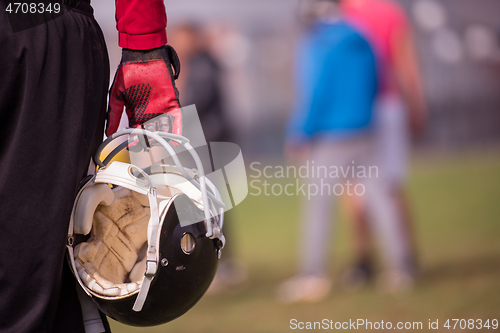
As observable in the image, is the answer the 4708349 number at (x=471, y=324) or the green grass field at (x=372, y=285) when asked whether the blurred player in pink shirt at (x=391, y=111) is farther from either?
the 4708349 number at (x=471, y=324)

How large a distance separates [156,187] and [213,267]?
0.23m

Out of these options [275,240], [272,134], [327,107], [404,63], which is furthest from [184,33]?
[272,134]

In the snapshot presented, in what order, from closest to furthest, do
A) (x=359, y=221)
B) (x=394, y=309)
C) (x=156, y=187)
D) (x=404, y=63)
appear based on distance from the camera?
(x=156, y=187) < (x=394, y=309) < (x=359, y=221) < (x=404, y=63)

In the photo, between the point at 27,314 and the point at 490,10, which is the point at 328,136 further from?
the point at 490,10

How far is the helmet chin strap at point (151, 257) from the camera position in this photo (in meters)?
1.19

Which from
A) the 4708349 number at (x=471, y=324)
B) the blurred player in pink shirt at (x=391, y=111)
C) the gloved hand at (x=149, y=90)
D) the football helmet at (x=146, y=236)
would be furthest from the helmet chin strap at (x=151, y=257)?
the blurred player in pink shirt at (x=391, y=111)

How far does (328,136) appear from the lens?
4.10 meters

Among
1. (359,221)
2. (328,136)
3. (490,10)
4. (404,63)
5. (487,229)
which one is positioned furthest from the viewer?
(490,10)

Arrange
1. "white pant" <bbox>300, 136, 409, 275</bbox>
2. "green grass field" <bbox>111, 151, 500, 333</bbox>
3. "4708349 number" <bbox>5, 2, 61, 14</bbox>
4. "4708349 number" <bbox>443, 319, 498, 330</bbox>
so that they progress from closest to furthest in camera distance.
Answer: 1. "4708349 number" <bbox>5, 2, 61, 14</bbox>
2. "4708349 number" <bbox>443, 319, 498, 330</bbox>
3. "green grass field" <bbox>111, 151, 500, 333</bbox>
4. "white pant" <bbox>300, 136, 409, 275</bbox>

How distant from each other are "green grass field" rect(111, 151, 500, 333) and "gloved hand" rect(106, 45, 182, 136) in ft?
7.31

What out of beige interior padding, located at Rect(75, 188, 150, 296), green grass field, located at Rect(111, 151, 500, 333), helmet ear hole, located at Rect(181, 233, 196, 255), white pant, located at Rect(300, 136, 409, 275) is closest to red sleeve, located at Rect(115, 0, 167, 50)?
beige interior padding, located at Rect(75, 188, 150, 296)

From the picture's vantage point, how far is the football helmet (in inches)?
47.8

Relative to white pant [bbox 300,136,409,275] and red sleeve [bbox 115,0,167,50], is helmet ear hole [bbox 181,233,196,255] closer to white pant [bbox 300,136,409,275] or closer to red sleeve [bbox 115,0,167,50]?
red sleeve [bbox 115,0,167,50]

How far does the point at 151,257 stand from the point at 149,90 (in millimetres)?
424
